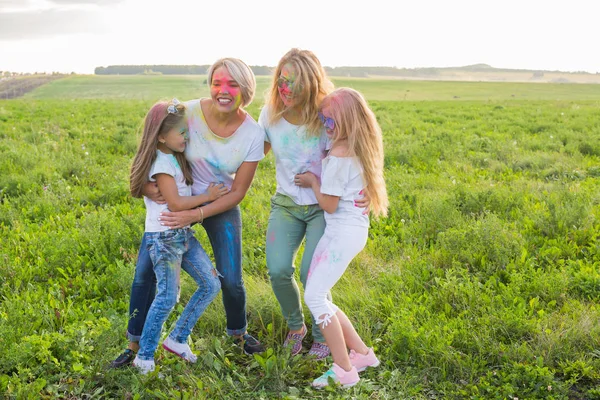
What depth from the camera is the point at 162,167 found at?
11.3 ft

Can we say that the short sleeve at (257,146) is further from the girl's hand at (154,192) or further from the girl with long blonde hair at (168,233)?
the girl's hand at (154,192)

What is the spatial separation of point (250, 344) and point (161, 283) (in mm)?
919

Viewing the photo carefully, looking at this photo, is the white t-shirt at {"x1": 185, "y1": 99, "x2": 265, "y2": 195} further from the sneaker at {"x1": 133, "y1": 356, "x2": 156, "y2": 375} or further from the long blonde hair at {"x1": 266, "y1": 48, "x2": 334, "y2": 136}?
the sneaker at {"x1": 133, "y1": 356, "x2": 156, "y2": 375}

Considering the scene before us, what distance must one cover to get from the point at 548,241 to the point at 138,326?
13.4 ft

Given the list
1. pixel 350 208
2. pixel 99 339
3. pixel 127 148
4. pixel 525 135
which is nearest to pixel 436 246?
pixel 350 208

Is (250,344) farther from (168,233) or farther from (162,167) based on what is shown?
(162,167)

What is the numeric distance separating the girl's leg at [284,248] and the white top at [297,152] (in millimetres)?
95

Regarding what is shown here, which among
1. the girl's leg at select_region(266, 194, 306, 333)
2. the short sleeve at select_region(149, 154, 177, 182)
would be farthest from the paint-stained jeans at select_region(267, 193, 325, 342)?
the short sleeve at select_region(149, 154, 177, 182)

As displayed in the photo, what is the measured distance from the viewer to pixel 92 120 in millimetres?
15570

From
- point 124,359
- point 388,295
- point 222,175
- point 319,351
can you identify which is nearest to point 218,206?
point 222,175

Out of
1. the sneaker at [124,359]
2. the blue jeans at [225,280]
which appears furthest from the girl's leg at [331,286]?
the sneaker at [124,359]

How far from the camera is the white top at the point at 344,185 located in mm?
3457

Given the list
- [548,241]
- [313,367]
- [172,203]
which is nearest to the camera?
[172,203]

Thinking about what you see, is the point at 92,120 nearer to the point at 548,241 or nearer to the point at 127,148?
the point at 127,148
